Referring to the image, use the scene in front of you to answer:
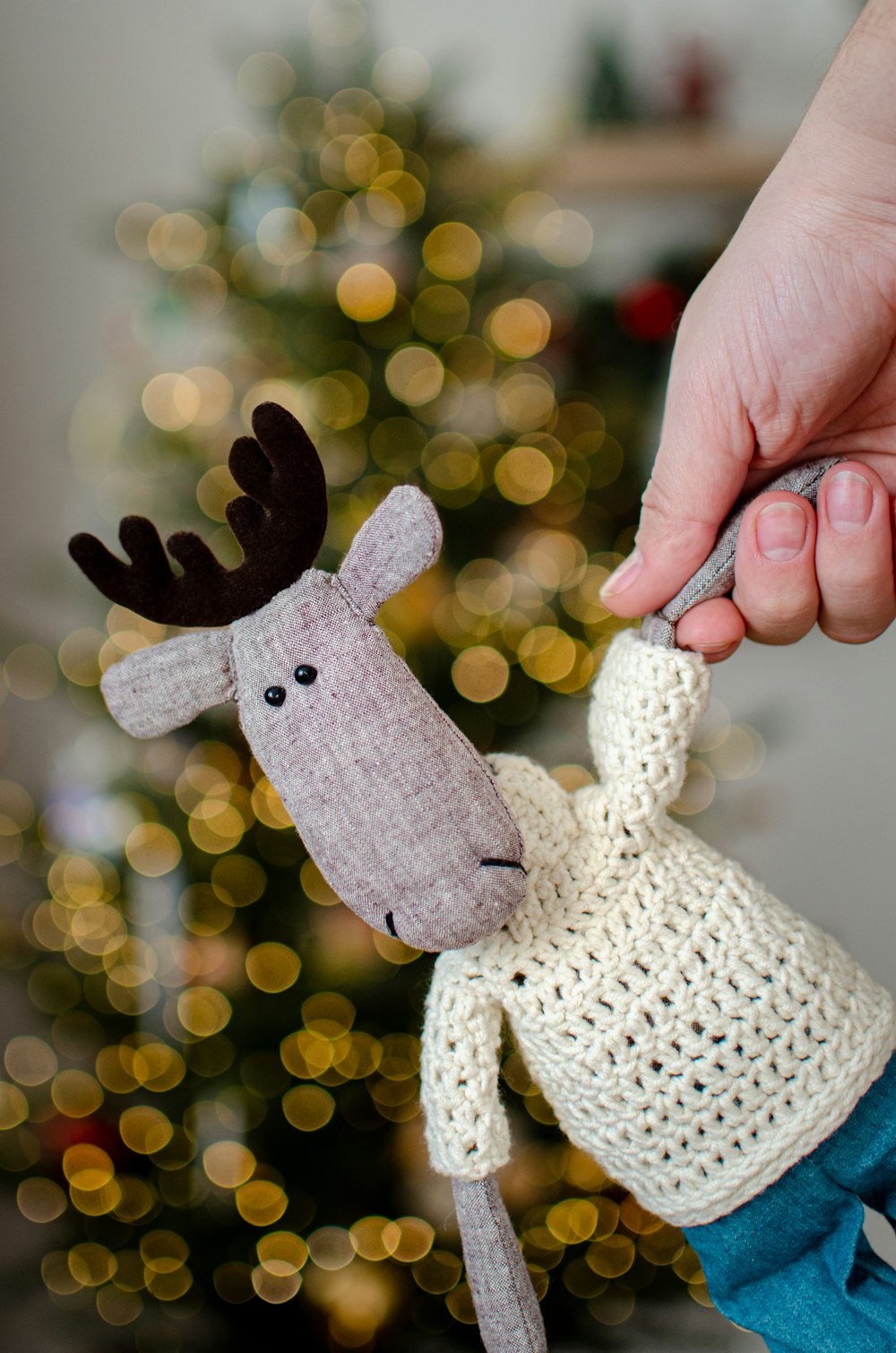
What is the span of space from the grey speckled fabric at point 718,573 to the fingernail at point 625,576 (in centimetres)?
4

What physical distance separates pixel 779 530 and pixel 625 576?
102mm

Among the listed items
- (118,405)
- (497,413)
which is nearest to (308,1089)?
(497,413)

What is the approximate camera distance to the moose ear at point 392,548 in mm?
499

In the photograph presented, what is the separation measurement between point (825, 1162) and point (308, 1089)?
0.97m

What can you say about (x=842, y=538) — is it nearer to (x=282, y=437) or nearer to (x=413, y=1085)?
(x=282, y=437)

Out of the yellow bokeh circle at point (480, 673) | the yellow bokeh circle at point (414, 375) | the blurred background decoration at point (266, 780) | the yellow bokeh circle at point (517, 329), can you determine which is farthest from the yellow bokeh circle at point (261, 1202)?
the yellow bokeh circle at point (517, 329)

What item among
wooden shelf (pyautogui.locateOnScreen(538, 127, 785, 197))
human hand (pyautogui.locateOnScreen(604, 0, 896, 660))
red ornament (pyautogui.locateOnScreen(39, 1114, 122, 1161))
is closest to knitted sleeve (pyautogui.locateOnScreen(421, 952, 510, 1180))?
Answer: human hand (pyautogui.locateOnScreen(604, 0, 896, 660))

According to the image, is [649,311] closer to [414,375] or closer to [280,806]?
[414,375]

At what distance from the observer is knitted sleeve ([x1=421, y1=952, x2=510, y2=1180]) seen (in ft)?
1.82

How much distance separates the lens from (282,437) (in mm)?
489

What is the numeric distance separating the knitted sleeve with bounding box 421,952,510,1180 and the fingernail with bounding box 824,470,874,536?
36 cm

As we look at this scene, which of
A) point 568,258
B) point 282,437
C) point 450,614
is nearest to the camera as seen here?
point 282,437

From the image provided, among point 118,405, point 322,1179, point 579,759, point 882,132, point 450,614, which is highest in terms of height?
point 882,132

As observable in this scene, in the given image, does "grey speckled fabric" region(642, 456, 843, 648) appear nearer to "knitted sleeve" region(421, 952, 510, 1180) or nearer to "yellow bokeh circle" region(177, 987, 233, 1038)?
"knitted sleeve" region(421, 952, 510, 1180)
